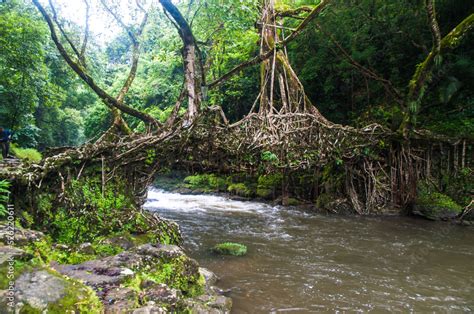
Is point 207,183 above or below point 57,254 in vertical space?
above

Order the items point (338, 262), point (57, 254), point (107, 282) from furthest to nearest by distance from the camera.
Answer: point (338, 262)
point (57, 254)
point (107, 282)

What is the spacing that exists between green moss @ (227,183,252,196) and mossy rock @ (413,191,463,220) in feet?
24.2

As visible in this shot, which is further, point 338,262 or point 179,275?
point 338,262

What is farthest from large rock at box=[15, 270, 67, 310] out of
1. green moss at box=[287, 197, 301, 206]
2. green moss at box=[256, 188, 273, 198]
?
green moss at box=[256, 188, 273, 198]

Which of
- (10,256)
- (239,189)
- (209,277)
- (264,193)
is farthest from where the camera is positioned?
(239,189)

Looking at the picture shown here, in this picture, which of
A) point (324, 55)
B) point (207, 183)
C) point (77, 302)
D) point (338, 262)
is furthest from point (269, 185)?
point (77, 302)

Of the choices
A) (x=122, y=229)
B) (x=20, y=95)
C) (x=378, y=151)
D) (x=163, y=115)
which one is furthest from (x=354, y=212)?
(x=20, y=95)

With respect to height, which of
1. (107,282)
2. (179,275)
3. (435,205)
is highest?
(435,205)

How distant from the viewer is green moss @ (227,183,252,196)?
16.1 m

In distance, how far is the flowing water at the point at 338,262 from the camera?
16.4 ft

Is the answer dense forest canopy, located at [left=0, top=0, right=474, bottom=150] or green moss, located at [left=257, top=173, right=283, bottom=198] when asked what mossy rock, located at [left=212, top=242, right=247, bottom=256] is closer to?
dense forest canopy, located at [left=0, top=0, right=474, bottom=150]

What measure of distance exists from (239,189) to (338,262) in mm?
9849

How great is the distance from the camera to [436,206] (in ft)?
34.4

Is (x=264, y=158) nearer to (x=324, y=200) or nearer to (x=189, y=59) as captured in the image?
(x=189, y=59)
